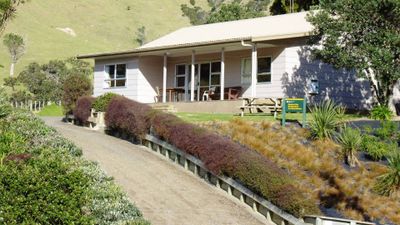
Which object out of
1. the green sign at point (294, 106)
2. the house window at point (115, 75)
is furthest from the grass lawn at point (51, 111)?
the green sign at point (294, 106)

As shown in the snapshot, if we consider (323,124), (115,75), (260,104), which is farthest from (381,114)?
(115,75)

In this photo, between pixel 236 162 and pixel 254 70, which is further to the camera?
pixel 254 70

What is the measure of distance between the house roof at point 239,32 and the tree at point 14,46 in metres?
37.2

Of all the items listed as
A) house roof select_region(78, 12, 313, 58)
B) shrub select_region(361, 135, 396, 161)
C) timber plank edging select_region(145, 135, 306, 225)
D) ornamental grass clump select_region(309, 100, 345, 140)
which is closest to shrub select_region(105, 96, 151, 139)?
timber plank edging select_region(145, 135, 306, 225)

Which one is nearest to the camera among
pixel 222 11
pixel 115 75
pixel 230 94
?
pixel 230 94

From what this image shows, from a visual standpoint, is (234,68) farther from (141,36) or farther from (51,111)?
(141,36)

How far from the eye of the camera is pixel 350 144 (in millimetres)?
19453

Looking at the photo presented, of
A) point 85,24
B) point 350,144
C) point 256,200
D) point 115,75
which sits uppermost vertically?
point 85,24

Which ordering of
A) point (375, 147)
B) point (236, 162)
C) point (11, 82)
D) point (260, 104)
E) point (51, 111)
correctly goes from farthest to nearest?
point (11, 82) → point (51, 111) → point (260, 104) → point (375, 147) → point (236, 162)

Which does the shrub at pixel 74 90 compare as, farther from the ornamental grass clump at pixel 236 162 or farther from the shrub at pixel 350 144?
the shrub at pixel 350 144

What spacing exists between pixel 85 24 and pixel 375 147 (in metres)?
86.8

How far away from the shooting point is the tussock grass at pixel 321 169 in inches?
645

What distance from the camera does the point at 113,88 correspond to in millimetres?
36500

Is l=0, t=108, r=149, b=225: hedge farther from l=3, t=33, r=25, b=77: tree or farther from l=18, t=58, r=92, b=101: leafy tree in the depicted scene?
l=3, t=33, r=25, b=77: tree
